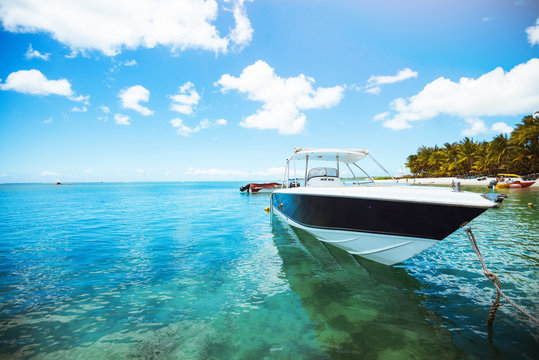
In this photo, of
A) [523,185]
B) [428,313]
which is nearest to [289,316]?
[428,313]

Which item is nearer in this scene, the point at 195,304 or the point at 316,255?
the point at 195,304

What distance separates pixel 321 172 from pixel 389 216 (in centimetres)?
399

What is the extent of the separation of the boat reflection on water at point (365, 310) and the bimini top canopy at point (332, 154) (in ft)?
11.1

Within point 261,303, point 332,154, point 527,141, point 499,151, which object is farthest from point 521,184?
point 261,303

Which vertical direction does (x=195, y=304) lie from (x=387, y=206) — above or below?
below

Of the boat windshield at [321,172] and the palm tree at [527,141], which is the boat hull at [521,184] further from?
the boat windshield at [321,172]

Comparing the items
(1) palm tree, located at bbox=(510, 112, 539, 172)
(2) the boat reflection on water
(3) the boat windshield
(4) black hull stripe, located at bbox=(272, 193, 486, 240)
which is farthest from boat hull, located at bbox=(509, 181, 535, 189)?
(4) black hull stripe, located at bbox=(272, 193, 486, 240)

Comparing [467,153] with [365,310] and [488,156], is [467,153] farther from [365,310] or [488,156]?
[365,310]

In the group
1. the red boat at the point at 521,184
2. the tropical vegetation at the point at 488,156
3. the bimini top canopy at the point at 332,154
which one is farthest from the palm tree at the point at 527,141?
the bimini top canopy at the point at 332,154

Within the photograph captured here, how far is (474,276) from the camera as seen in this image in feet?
16.8

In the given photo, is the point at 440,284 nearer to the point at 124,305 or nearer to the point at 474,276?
the point at 474,276

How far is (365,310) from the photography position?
154 inches

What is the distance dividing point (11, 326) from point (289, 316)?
14.4ft

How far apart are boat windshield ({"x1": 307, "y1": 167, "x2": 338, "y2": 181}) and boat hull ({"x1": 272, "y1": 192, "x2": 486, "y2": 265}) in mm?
2387
